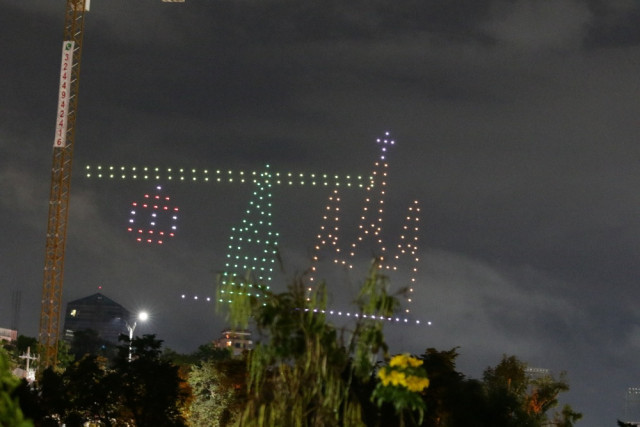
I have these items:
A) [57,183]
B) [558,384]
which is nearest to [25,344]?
[57,183]

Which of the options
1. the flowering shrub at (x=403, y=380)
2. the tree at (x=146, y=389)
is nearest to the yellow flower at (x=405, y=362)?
the flowering shrub at (x=403, y=380)

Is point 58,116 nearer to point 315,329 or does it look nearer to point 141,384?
point 141,384

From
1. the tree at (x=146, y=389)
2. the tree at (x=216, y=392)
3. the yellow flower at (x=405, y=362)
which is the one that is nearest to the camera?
the yellow flower at (x=405, y=362)

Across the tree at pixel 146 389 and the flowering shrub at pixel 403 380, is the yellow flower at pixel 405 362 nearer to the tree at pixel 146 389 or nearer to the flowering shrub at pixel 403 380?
the flowering shrub at pixel 403 380

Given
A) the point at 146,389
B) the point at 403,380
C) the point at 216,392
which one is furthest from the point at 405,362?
the point at 216,392

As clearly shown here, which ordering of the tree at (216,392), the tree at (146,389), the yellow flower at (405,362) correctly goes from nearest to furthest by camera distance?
the yellow flower at (405,362), the tree at (146,389), the tree at (216,392)

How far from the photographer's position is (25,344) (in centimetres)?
16538

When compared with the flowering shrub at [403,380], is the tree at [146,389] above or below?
above

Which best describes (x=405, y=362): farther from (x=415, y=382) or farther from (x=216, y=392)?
(x=216, y=392)

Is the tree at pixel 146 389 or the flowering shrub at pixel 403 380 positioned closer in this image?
the flowering shrub at pixel 403 380

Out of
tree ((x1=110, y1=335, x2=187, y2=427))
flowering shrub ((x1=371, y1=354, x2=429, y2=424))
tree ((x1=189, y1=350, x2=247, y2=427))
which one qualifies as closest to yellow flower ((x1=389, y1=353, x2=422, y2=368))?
flowering shrub ((x1=371, y1=354, x2=429, y2=424))

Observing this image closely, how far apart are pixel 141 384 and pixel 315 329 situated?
30594 millimetres

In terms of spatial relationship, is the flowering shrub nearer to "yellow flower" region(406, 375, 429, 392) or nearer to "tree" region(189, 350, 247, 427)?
"yellow flower" region(406, 375, 429, 392)

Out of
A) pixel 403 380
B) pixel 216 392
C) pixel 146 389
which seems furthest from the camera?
pixel 216 392
